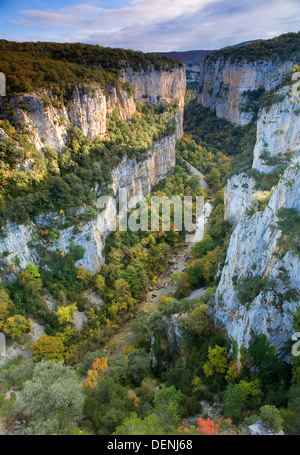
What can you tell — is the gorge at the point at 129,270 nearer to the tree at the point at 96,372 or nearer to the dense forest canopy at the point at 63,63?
the tree at the point at 96,372

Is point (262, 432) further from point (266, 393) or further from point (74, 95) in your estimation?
point (74, 95)

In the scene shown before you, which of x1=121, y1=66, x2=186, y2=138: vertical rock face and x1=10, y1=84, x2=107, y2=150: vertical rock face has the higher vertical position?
x1=121, y1=66, x2=186, y2=138: vertical rock face

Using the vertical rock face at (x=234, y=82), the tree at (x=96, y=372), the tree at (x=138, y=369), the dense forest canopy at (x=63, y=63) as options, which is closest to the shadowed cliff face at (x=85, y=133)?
the dense forest canopy at (x=63, y=63)

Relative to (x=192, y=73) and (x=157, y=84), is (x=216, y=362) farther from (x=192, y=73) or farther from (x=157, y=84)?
(x=192, y=73)

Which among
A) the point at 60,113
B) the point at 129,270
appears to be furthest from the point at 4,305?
the point at 60,113

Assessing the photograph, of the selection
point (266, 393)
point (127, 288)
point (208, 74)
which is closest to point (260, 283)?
point (266, 393)

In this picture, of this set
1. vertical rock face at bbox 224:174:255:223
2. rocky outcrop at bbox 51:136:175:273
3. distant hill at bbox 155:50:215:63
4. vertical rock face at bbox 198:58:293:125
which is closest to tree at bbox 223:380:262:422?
vertical rock face at bbox 224:174:255:223

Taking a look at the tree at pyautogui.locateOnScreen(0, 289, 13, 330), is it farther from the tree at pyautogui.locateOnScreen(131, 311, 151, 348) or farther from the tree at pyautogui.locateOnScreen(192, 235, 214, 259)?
the tree at pyautogui.locateOnScreen(192, 235, 214, 259)
